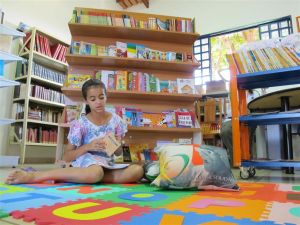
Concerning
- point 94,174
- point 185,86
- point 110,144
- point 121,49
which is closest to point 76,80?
point 121,49

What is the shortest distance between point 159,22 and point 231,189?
1.98m

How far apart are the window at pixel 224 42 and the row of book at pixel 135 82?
2471mm

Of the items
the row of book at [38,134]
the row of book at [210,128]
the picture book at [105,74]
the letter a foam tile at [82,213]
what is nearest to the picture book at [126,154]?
the picture book at [105,74]

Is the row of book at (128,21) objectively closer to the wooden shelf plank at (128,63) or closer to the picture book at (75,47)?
the picture book at (75,47)

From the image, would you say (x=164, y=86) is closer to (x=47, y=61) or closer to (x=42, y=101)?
(x=42, y=101)

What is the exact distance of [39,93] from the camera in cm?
356

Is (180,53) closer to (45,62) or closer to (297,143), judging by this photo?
(297,143)

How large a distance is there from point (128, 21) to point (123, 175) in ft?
5.63

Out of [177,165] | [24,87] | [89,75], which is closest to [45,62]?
[24,87]

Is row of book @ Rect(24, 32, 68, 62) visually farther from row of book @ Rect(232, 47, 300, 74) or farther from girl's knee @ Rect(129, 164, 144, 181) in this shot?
girl's knee @ Rect(129, 164, 144, 181)

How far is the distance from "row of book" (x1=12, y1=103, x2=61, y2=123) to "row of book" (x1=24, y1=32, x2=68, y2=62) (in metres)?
0.81

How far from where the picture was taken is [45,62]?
3926 mm

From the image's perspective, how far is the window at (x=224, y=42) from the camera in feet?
15.9

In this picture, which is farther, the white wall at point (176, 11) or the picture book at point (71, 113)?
the white wall at point (176, 11)
